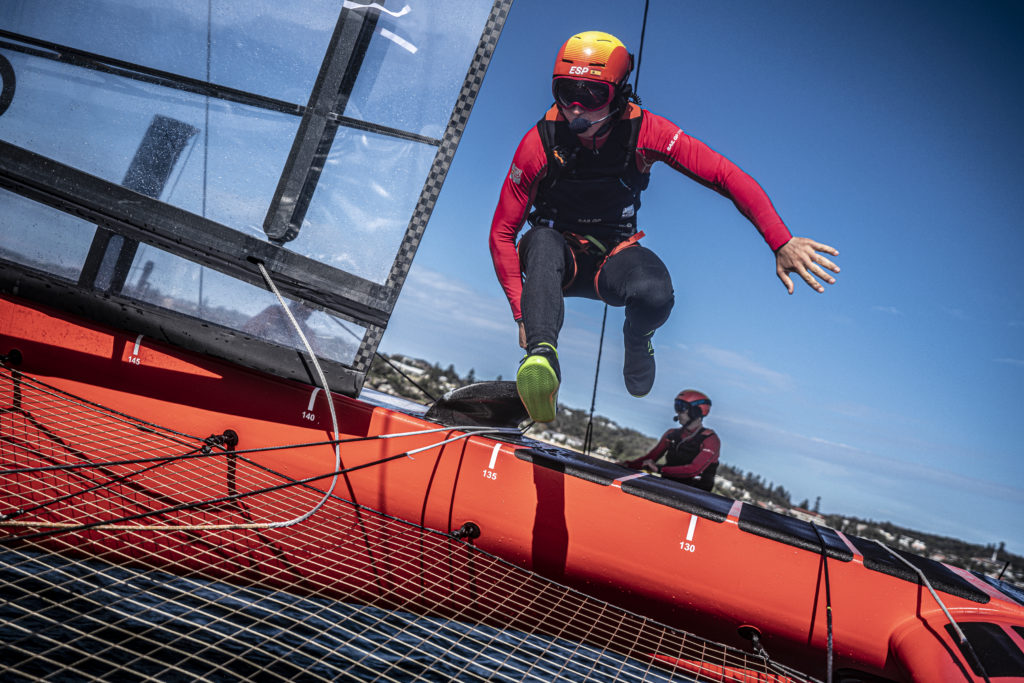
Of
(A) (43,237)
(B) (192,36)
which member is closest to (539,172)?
(B) (192,36)

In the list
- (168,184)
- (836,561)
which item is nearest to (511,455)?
(836,561)

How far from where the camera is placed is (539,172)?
2809 mm

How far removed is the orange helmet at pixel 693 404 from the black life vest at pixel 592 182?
2.76 metres

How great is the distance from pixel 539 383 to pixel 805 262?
2.98 ft

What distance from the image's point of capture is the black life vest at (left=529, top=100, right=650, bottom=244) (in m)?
2.77

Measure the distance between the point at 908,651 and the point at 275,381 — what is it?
6.63 ft

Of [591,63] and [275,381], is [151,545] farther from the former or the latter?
[591,63]

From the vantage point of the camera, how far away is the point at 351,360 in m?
2.06

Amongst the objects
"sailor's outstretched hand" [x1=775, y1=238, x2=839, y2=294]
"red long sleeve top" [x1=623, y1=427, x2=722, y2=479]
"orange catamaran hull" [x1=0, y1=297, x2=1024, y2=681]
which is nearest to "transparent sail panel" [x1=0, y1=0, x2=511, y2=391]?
"orange catamaran hull" [x1=0, y1=297, x2=1024, y2=681]

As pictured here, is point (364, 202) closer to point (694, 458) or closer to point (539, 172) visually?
point (539, 172)

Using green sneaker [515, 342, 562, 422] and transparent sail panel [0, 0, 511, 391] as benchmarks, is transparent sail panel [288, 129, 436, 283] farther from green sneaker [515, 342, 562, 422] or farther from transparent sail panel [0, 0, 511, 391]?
green sneaker [515, 342, 562, 422]

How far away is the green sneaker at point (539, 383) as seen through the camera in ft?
5.94

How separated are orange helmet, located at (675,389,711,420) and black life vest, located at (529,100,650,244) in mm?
2757

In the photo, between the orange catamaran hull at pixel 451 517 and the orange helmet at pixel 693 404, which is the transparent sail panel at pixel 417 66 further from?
the orange helmet at pixel 693 404
